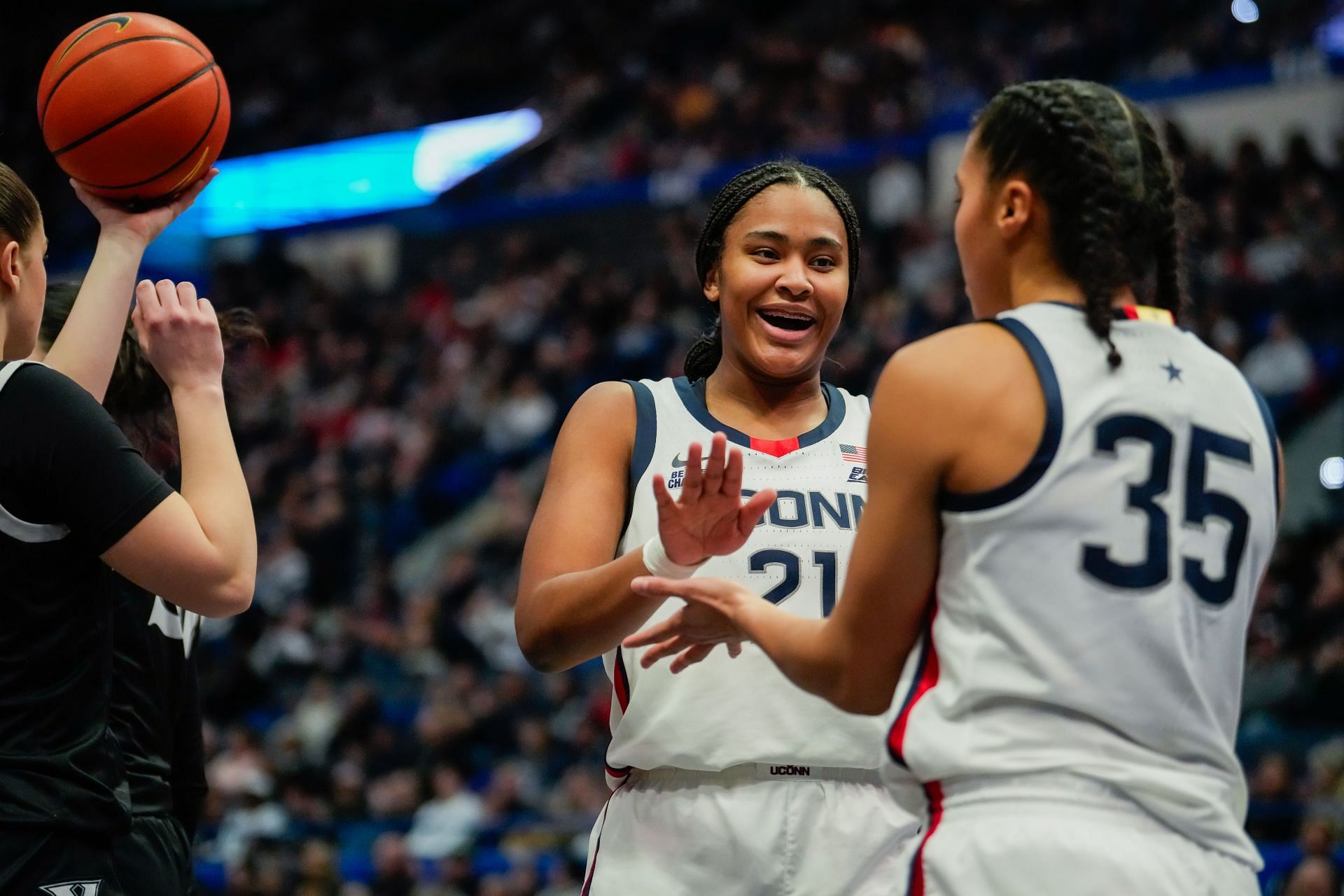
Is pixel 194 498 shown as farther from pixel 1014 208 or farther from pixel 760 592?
pixel 1014 208

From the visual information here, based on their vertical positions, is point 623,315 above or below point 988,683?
below

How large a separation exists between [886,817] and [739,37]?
16.2m

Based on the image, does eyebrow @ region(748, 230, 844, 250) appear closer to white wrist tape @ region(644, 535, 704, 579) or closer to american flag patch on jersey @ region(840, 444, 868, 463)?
american flag patch on jersey @ region(840, 444, 868, 463)

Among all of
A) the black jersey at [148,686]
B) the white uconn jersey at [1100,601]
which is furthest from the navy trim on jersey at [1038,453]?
the black jersey at [148,686]

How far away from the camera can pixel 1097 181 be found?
2.23 metres

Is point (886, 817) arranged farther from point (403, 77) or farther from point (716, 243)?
point (403, 77)

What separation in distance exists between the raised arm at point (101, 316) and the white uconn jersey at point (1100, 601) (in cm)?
165

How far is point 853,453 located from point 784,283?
1.36 feet

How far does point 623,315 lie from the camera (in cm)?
1472

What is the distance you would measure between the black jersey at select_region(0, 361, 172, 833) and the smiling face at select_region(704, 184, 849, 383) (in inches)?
55.3

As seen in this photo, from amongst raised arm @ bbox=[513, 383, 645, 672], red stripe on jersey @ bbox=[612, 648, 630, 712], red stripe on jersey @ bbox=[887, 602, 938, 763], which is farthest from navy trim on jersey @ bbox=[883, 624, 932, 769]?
red stripe on jersey @ bbox=[612, 648, 630, 712]

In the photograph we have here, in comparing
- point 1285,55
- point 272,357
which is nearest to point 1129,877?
point 1285,55

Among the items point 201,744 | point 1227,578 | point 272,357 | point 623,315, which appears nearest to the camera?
point 1227,578

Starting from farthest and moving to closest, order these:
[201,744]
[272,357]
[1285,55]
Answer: [272,357]
[1285,55]
[201,744]
